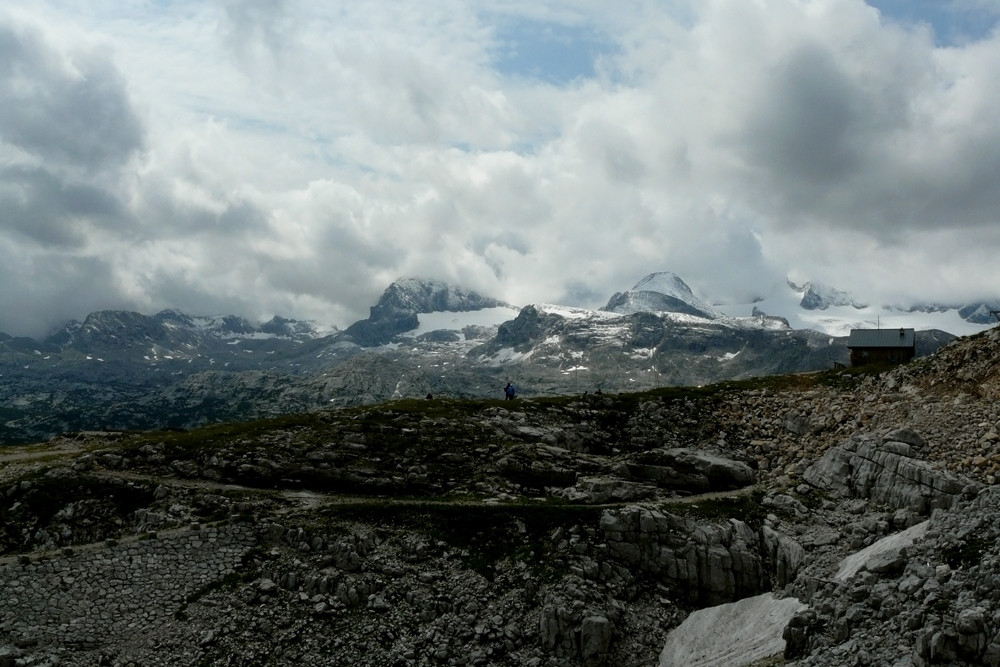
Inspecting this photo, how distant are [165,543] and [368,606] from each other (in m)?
14.7

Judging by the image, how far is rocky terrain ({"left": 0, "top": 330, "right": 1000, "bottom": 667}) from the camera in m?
33.6

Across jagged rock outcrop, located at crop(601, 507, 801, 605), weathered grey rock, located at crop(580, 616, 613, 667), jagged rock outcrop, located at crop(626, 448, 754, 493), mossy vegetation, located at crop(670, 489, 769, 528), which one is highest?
jagged rock outcrop, located at crop(626, 448, 754, 493)

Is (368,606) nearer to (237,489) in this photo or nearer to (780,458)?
(237,489)

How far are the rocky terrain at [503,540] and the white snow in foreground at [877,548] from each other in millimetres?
360

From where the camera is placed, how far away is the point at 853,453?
2089 inches

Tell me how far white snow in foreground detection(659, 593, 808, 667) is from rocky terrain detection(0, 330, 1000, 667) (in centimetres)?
122

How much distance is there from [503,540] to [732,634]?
15597 mm

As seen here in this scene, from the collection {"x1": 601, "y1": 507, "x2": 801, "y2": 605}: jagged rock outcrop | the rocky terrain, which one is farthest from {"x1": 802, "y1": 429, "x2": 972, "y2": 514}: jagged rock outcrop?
{"x1": 601, "y1": 507, "x2": 801, "y2": 605}: jagged rock outcrop

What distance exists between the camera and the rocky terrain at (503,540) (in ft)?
110

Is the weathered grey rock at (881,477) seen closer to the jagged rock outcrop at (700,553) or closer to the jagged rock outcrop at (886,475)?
the jagged rock outcrop at (886,475)

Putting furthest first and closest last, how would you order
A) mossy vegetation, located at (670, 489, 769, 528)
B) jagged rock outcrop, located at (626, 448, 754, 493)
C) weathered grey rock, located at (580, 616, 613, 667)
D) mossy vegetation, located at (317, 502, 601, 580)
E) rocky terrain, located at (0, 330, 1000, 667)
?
jagged rock outcrop, located at (626, 448, 754, 493)
mossy vegetation, located at (670, 489, 769, 528)
mossy vegetation, located at (317, 502, 601, 580)
weathered grey rock, located at (580, 616, 613, 667)
rocky terrain, located at (0, 330, 1000, 667)

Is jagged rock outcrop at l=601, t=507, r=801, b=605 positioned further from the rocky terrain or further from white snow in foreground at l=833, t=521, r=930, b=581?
white snow in foreground at l=833, t=521, r=930, b=581

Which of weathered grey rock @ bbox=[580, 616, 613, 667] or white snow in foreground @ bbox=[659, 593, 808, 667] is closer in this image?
white snow in foreground @ bbox=[659, 593, 808, 667]

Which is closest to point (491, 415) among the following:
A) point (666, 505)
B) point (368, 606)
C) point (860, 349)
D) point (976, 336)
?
point (666, 505)
